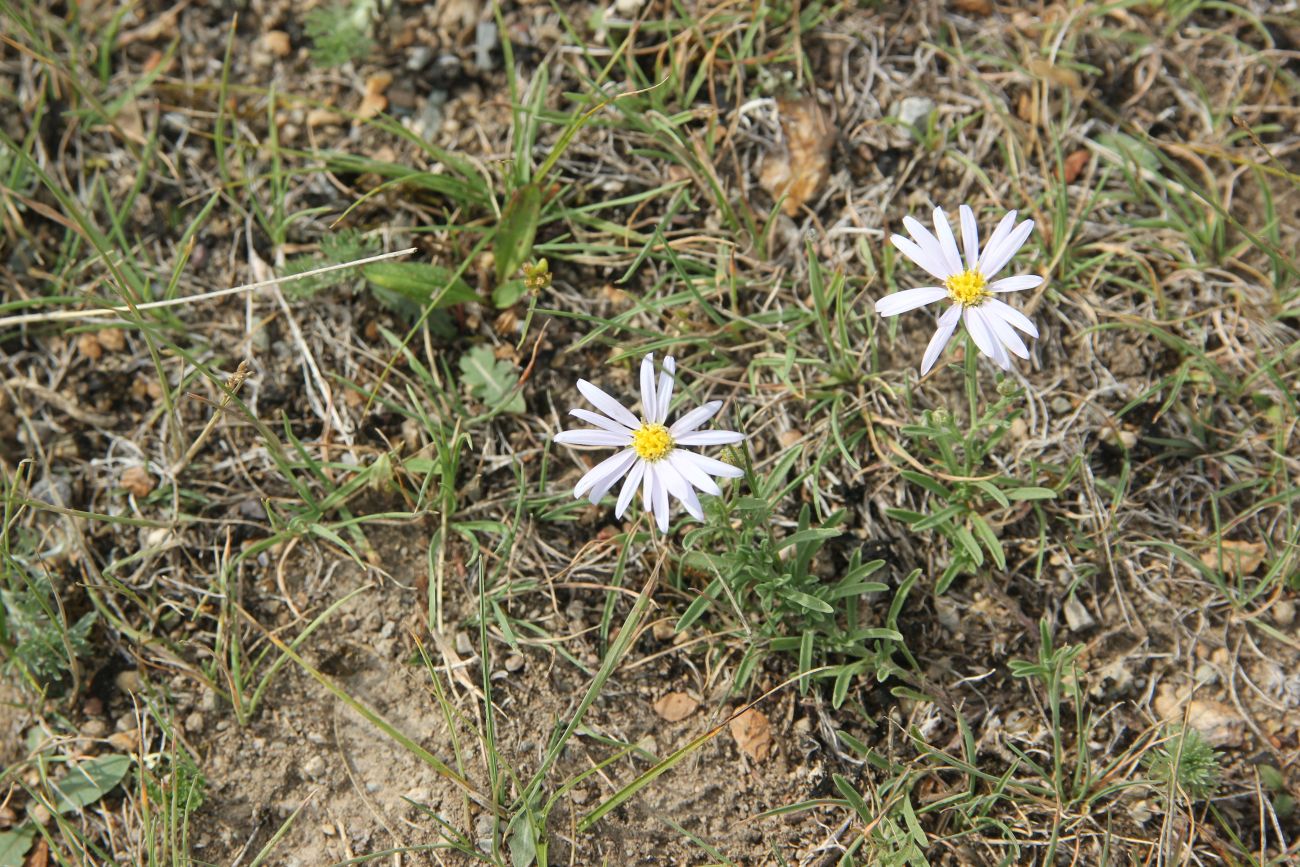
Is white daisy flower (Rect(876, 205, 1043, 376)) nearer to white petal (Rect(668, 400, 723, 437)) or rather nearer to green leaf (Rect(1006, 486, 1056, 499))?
green leaf (Rect(1006, 486, 1056, 499))

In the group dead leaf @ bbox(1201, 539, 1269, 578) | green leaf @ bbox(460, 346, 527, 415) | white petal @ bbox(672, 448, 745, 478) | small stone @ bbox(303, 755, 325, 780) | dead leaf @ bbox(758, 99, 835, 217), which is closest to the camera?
white petal @ bbox(672, 448, 745, 478)

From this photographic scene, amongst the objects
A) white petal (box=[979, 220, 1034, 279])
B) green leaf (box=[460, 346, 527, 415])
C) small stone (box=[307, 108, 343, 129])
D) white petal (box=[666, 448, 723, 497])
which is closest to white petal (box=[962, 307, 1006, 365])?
white petal (box=[979, 220, 1034, 279])

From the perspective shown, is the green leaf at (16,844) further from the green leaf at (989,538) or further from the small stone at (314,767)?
the green leaf at (989,538)

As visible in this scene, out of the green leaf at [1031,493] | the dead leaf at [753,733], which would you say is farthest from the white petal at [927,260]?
the dead leaf at [753,733]

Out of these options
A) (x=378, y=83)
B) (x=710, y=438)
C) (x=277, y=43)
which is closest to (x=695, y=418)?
(x=710, y=438)

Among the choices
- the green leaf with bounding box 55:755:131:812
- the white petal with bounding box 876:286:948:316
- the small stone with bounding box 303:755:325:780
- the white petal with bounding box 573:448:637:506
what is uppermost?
the white petal with bounding box 876:286:948:316

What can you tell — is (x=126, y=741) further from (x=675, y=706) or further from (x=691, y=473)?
(x=691, y=473)
